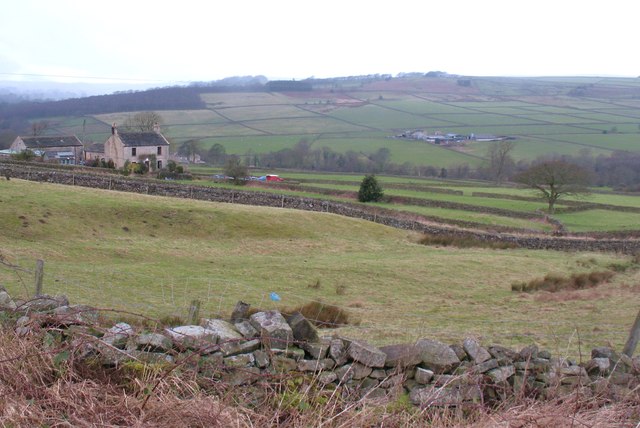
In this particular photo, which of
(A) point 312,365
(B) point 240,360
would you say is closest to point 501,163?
(A) point 312,365

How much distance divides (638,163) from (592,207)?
45613mm

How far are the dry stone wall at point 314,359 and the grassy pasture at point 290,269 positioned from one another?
10.6ft

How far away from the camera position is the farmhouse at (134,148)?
66250 mm

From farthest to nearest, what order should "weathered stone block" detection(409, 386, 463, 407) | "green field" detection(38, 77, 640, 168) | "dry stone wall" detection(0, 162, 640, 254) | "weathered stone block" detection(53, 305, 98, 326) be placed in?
"green field" detection(38, 77, 640, 168) → "dry stone wall" detection(0, 162, 640, 254) → "weathered stone block" detection(53, 305, 98, 326) → "weathered stone block" detection(409, 386, 463, 407)

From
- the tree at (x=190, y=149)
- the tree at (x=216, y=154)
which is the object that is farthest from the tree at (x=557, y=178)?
the tree at (x=216, y=154)

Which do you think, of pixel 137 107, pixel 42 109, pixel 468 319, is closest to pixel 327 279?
pixel 468 319

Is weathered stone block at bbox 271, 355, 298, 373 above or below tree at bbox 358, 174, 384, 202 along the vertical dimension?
above

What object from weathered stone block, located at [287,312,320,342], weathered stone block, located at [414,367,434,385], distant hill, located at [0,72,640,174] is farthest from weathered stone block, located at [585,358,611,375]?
distant hill, located at [0,72,640,174]

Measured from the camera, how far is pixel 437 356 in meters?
7.51

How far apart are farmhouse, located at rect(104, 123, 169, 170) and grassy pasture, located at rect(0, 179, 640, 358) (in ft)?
105

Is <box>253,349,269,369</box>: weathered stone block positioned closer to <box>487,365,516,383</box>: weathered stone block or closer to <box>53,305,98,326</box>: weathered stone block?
<box>53,305,98,326</box>: weathered stone block

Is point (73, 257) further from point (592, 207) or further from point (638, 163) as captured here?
point (638, 163)

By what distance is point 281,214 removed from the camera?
36.6 metres

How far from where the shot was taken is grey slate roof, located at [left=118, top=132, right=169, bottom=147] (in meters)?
66.9
